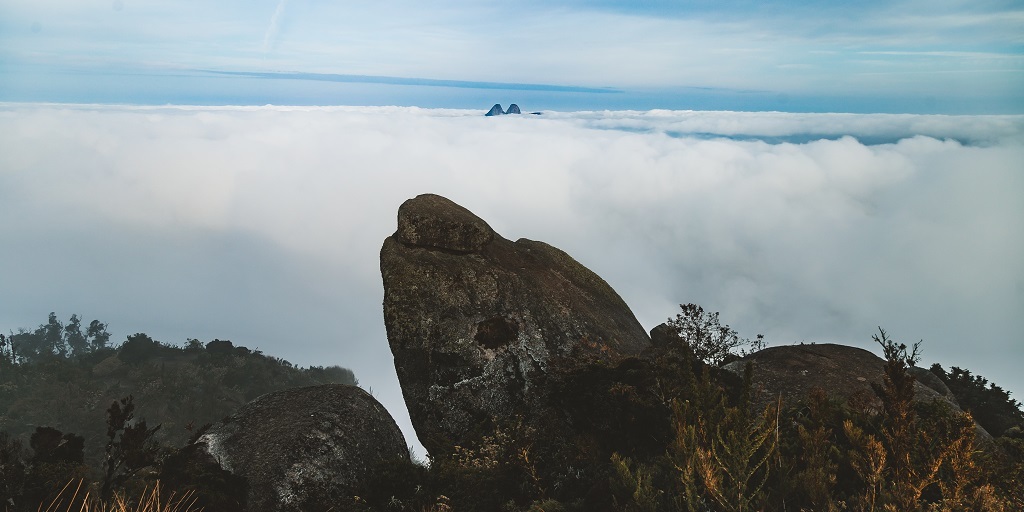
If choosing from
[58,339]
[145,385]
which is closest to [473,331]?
[145,385]

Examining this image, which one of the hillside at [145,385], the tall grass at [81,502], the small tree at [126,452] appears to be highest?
the hillside at [145,385]

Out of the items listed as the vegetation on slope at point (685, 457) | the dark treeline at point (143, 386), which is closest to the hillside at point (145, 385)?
the dark treeline at point (143, 386)

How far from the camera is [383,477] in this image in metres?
13.4

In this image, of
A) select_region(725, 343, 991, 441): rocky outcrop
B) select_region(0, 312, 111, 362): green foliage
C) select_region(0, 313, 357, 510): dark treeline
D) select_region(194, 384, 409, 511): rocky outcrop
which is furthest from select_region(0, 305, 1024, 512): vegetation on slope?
select_region(0, 312, 111, 362): green foliage

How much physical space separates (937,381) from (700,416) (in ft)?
40.0

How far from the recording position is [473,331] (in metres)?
16.1

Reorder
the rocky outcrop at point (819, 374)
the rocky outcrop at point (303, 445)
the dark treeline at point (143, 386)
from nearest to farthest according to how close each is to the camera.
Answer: the rocky outcrop at point (303, 445) → the rocky outcrop at point (819, 374) → the dark treeline at point (143, 386)

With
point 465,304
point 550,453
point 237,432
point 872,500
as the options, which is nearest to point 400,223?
point 465,304

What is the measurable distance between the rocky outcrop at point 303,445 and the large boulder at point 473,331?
4.21 ft

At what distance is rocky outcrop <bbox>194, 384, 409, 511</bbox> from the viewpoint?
13164 mm

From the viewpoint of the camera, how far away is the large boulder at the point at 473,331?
15539mm

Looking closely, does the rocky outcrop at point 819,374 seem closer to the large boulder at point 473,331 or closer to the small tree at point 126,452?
the large boulder at point 473,331

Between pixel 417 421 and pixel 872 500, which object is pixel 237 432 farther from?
pixel 872 500

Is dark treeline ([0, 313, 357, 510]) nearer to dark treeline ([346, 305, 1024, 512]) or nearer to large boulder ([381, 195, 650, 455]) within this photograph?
large boulder ([381, 195, 650, 455])
